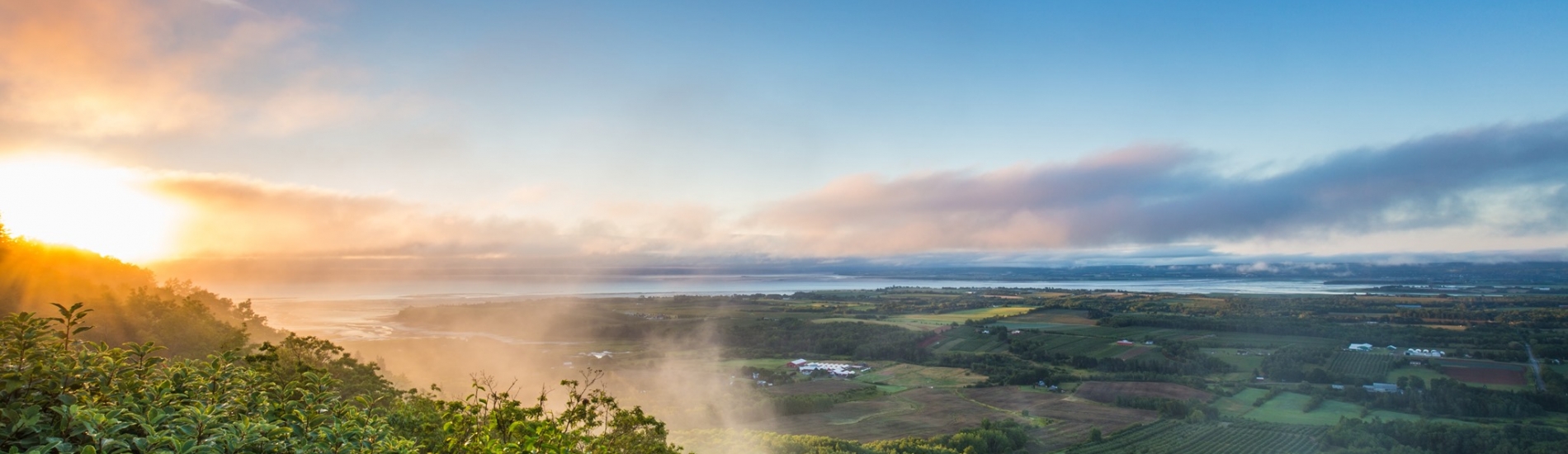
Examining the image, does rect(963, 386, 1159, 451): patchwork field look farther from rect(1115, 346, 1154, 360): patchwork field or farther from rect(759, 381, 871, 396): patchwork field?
rect(1115, 346, 1154, 360): patchwork field

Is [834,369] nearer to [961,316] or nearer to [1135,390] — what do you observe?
[1135,390]

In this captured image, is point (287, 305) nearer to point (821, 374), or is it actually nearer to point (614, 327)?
point (614, 327)

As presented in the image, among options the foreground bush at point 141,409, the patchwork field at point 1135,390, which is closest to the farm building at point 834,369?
the patchwork field at point 1135,390

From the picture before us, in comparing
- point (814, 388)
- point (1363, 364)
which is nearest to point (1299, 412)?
point (1363, 364)

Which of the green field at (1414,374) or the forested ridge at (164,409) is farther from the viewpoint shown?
the green field at (1414,374)

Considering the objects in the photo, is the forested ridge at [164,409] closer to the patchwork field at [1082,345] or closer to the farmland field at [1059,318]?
the patchwork field at [1082,345]
